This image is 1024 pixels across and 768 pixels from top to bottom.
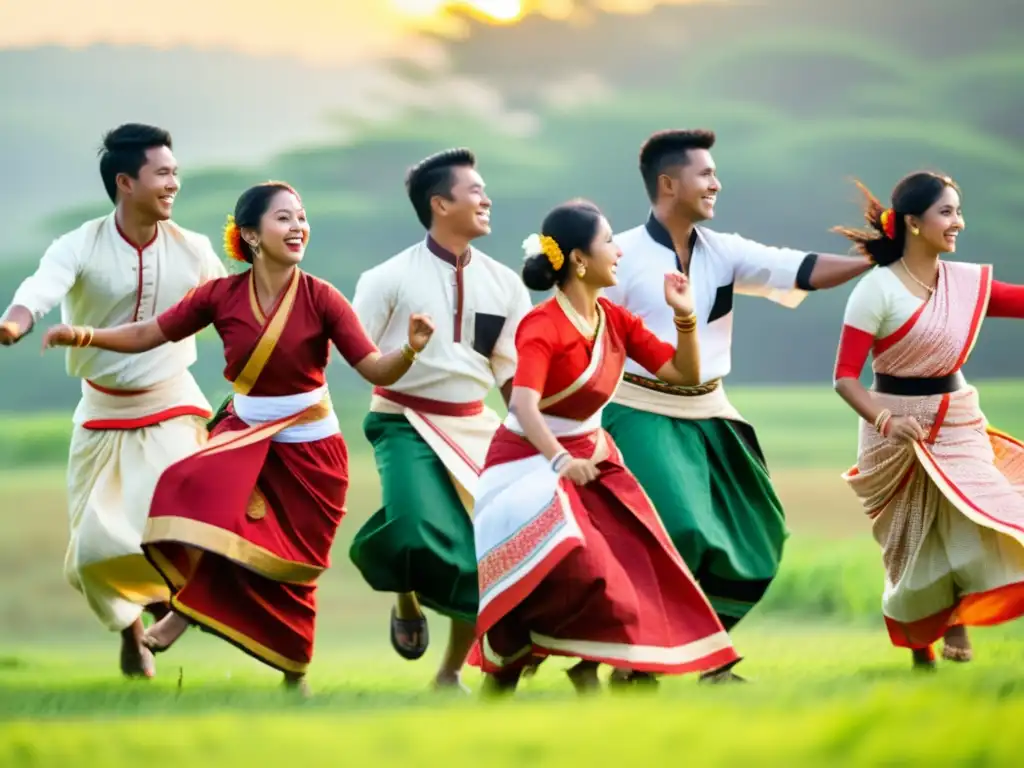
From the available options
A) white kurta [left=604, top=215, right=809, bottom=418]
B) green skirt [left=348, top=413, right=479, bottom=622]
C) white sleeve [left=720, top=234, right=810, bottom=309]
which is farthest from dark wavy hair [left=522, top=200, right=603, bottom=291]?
white sleeve [left=720, top=234, right=810, bottom=309]

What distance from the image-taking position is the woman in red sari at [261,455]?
6535 millimetres

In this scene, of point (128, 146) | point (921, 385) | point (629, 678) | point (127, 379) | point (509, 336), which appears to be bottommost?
point (629, 678)

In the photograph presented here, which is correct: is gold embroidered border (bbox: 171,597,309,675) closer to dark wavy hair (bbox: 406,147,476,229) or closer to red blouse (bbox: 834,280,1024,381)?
dark wavy hair (bbox: 406,147,476,229)

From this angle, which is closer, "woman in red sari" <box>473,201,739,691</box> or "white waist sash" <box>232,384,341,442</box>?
"woman in red sari" <box>473,201,739,691</box>

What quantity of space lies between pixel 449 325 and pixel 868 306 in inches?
57.7

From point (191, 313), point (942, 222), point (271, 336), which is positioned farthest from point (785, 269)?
point (191, 313)

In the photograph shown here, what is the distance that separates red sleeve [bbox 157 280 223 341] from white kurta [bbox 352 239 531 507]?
617 mm

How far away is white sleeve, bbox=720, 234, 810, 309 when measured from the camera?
7227 millimetres

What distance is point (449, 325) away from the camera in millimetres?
7234

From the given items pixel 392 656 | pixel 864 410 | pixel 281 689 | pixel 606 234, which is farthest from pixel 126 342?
pixel 392 656

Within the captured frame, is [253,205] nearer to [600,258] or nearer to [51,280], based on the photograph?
[51,280]

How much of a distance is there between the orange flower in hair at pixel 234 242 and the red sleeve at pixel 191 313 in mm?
104

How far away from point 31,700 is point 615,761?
297 centimetres

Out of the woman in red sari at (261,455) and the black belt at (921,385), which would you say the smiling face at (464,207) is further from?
the black belt at (921,385)
